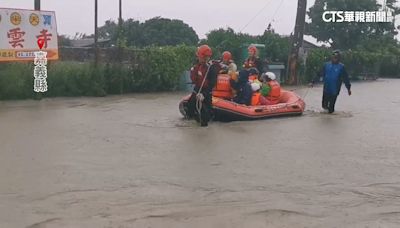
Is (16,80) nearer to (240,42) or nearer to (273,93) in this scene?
(273,93)

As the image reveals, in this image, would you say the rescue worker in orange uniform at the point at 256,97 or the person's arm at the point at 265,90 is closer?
the rescue worker in orange uniform at the point at 256,97

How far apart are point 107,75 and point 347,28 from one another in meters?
34.1

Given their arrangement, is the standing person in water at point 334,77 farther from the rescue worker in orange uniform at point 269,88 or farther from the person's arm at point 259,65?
the person's arm at point 259,65

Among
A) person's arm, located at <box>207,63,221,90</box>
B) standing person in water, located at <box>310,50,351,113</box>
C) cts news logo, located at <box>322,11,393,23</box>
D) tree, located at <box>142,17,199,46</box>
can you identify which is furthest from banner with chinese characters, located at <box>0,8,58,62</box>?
tree, located at <box>142,17,199,46</box>

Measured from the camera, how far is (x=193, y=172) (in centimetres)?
770

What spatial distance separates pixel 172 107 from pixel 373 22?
3758 cm

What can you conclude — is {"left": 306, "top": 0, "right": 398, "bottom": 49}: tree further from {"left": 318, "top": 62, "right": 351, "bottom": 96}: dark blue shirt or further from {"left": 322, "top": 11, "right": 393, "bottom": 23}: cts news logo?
{"left": 318, "top": 62, "right": 351, "bottom": 96}: dark blue shirt

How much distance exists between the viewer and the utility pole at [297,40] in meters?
25.5

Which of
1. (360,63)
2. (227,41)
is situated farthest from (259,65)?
(360,63)

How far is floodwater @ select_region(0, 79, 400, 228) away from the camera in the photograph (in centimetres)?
571

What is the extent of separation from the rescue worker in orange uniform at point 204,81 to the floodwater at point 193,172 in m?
0.34

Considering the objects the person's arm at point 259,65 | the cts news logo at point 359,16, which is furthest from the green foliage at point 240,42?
the cts news logo at point 359,16

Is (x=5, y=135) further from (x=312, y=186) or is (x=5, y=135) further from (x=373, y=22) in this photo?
(x=373, y=22)

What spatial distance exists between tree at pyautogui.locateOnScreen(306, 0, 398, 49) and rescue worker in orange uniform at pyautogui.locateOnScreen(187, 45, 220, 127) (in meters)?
38.6
